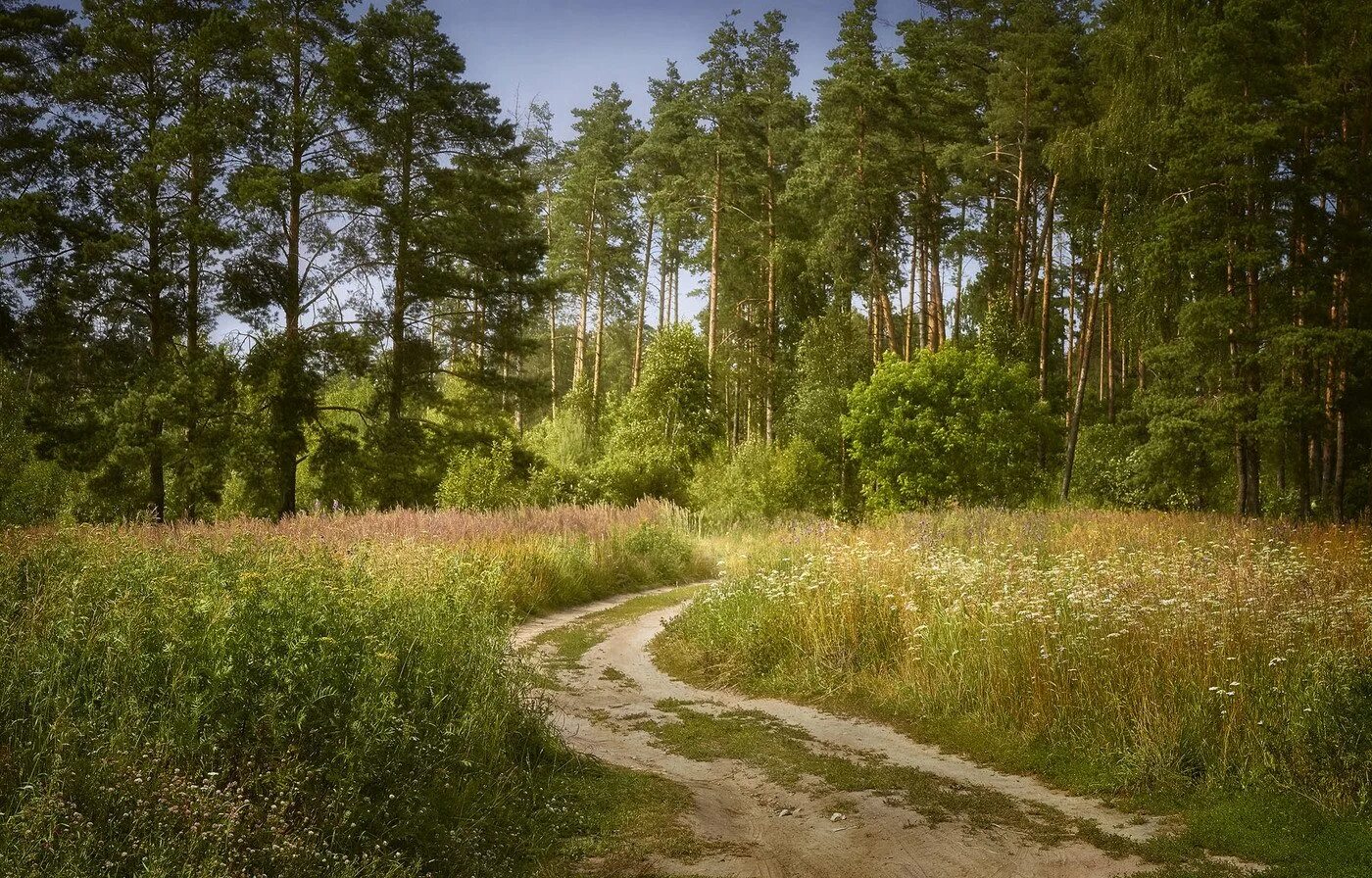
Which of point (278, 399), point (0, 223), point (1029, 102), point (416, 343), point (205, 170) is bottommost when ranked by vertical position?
point (278, 399)

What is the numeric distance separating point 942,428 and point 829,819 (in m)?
17.8

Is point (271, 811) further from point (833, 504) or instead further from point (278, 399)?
point (833, 504)

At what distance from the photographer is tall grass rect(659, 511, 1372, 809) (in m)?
5.59

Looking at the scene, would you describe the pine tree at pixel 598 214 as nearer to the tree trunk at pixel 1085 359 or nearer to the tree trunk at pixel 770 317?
the tree trunk at pixel 770 317

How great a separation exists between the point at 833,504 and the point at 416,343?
12542 mm

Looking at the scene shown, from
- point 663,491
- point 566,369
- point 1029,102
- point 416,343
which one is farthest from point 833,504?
point 566,369

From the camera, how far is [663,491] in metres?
27.3

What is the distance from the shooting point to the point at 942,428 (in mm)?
21969

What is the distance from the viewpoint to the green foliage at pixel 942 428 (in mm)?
21969

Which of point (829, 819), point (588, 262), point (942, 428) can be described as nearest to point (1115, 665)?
point (829, 819)

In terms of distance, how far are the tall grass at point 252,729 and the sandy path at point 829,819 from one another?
0.93 meters

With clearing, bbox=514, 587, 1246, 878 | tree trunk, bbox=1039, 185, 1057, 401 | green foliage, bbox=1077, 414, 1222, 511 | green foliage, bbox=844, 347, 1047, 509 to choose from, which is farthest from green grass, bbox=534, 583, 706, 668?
tree trunk, bbox=1039, 185, 1057, 401

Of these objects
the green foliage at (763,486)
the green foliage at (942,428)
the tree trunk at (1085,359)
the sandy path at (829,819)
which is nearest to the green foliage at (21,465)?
the sandy path at (829,819)

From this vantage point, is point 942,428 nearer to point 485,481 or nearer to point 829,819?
point 485,481
